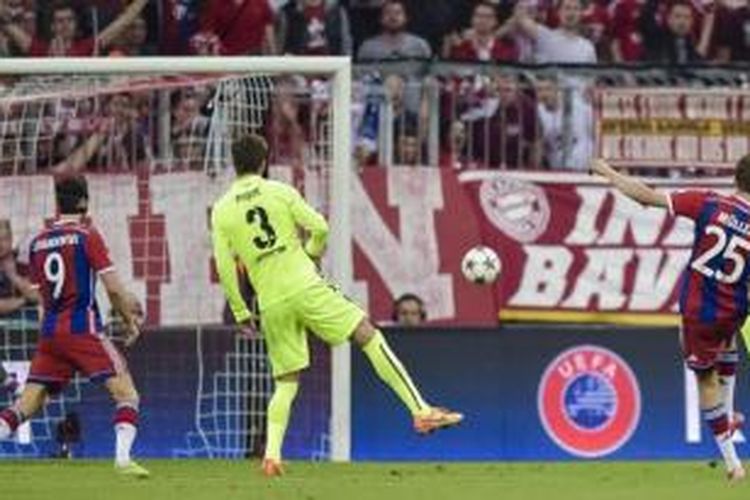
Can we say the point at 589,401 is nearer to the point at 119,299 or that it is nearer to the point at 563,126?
the point at 563,126

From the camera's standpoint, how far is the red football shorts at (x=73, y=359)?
1627cm

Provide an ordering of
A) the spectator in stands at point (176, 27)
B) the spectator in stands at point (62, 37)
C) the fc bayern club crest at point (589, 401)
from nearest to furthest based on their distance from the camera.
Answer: the fc bayern club crest at point (589, 401) → the spectator in stands at point (62, 37) → the spectator in stands at point (176, 27)

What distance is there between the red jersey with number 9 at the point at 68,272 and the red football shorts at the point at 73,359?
0.06 metres

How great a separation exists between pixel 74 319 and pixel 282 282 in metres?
1.56

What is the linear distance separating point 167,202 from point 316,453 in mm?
2299

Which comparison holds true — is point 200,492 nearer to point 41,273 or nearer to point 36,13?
point 41,273

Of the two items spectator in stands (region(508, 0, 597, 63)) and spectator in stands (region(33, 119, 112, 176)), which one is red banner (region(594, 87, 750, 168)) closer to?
spectator in stands (region(508, 0, 597, 63))

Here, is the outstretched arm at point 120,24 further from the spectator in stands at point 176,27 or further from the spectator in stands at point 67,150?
the spectator in stands at point 67,150

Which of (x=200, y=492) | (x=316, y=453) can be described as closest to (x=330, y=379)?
(x=316, y=453)

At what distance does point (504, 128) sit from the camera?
813 inches

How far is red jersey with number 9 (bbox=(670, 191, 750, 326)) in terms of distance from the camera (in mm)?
15227

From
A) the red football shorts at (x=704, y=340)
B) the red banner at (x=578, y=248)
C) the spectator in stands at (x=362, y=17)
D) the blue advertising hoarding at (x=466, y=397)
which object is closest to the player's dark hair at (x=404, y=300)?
the blue advertising hoarding at (x=466, y=397)

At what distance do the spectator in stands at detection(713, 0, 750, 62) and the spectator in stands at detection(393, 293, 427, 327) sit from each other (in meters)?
4.55

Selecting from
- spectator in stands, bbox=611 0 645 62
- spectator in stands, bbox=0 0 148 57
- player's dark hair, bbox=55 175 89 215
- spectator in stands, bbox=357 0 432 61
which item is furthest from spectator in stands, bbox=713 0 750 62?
player's dark hair, bbox=55 175 89 215
